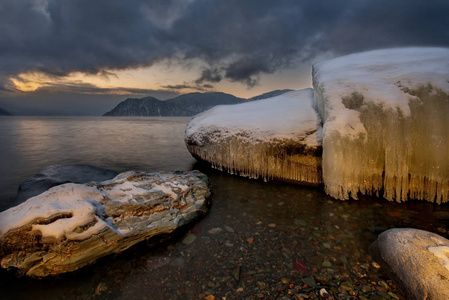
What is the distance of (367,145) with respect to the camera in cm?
421

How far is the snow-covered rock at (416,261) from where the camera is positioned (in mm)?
2068

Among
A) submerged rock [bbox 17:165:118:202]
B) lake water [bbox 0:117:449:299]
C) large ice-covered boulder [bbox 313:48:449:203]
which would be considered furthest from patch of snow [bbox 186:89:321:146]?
submerged rock [bbox 17:165:118:202]

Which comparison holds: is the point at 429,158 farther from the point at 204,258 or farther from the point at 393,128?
the point at 204,258

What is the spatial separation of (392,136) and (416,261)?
8.68 feet

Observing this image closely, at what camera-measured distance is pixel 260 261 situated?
284 cm

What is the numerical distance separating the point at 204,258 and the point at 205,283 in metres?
0.42

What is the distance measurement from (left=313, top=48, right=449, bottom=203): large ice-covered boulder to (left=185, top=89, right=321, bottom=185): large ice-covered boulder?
2.15 ft

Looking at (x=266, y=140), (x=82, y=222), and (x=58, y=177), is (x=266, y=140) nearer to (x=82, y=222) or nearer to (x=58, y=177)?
(x=82, y=222)

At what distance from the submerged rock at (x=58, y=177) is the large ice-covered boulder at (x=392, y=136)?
609cm

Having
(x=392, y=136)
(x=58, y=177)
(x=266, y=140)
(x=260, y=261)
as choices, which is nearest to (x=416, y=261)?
(x=260, y=261)

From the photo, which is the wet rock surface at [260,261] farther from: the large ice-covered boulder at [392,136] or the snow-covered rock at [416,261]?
the large ice-covered boulder at [392,136]

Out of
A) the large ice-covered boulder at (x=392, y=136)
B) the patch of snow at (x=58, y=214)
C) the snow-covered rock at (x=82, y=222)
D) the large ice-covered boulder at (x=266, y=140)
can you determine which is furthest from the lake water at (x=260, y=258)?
the large ice-covered boulder at (x=266, y=140)

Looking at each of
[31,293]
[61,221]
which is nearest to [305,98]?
[61,221]

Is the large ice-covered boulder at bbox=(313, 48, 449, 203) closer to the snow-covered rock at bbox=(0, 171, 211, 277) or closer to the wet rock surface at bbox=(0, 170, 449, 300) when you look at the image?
the wet rock surface at bbox=(0, 170, 449, 300)
